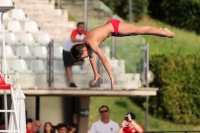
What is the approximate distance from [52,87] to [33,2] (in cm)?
473

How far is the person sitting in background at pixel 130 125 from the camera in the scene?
13195mm

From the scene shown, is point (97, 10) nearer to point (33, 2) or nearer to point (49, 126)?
point (33, 2)

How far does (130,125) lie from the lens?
13.3 meters

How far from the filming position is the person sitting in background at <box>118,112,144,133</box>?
43.3 feet

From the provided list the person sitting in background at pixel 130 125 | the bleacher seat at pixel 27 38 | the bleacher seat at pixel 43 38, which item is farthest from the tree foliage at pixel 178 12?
the person sitting in background at pixel 130 125

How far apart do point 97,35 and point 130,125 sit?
2.02 m

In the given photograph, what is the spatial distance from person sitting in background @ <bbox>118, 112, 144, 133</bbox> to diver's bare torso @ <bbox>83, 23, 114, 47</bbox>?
1.71 m

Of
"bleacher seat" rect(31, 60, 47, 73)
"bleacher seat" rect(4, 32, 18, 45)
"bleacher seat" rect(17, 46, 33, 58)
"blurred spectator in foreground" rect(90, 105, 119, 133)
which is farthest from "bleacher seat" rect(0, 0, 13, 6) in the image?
"bleacher seat" rect(4, 32, 18, 45)

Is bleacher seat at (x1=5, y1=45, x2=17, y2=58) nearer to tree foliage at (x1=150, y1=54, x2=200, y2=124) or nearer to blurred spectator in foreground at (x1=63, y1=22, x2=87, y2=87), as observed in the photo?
blurred spectator in foreground at (x1=63, y1=22, x2=87, y2=87)

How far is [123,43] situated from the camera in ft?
63.6

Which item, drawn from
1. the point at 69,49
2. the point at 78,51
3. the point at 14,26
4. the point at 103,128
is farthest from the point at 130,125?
the point at 14,26

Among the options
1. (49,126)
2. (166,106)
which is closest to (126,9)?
(166,106)

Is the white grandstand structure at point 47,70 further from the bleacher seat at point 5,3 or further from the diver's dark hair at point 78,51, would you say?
the bleacher seat at point 5,3

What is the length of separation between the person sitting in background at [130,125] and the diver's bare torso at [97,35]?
1.71 m
